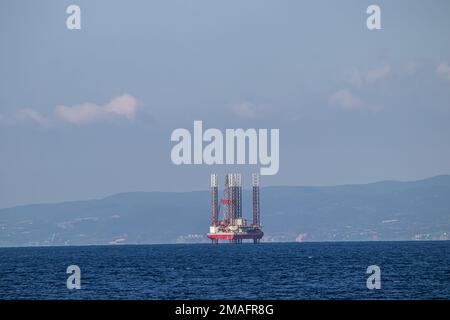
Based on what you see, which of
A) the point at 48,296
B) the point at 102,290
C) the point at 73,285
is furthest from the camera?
the point at 73,285

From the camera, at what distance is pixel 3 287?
311 feet
